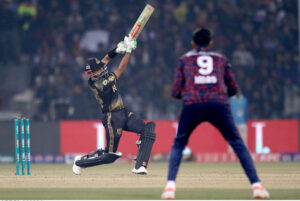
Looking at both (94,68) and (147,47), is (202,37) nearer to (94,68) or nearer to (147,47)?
(94,68)

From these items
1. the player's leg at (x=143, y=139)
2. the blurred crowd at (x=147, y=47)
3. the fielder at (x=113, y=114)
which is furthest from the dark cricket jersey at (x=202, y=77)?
the blurred crowd at (x=147, y=47)

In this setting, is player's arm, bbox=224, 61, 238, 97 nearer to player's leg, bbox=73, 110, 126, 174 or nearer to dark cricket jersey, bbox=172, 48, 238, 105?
dark cricket jersey, bbox=172, 48, 238, 105

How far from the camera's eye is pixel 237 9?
19969 millimetres

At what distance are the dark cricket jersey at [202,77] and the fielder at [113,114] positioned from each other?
304 centimetres

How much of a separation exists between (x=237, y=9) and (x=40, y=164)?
24.9 ft

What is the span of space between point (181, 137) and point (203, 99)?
1.62ft


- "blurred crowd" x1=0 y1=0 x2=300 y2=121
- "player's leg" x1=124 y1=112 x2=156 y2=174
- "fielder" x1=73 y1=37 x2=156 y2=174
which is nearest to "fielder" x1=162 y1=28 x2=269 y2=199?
"fielder" x1=73 y1=37 x2=156 y2=174

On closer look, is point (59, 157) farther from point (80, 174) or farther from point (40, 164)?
point (80, 174)

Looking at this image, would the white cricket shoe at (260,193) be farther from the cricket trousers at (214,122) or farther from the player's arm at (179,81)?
the player's arm at (179,81)

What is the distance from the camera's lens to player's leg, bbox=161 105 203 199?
7629 millimetres

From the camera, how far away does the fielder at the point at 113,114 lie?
10.7 metres

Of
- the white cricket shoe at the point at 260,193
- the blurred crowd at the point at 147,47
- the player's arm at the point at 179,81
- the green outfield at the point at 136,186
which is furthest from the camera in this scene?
the blurred crowd at the point at 147,47

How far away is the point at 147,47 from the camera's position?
19016 millimetres

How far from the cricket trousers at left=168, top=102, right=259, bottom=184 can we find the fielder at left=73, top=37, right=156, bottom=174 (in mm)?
3149
